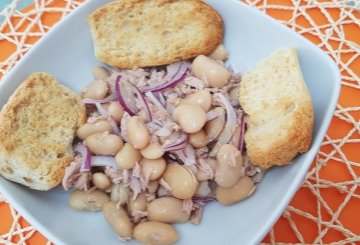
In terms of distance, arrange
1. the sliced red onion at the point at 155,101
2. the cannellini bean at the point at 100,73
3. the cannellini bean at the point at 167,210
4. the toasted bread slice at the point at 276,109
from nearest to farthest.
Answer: the toasted bread slice at the point at 276,109, the cannellini bean at the point at 167,210, the sliced red onion at the point at 155,101, the cannellini bean at the point at 100,73

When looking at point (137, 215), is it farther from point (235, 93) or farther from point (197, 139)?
point (235, 93)

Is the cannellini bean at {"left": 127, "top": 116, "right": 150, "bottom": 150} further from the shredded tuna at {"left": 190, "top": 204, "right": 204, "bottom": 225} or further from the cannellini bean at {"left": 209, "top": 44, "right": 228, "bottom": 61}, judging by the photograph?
the cannellini bean at {"left": 209, "top": 44, "right": 228, "bottom": 61}

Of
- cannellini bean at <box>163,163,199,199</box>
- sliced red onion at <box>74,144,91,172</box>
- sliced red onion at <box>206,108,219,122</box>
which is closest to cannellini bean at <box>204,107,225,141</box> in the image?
sliced red onion at <box>206,108,219,122</box>

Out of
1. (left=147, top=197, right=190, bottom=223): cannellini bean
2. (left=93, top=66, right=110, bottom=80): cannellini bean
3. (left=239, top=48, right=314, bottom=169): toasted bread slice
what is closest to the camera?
(left=239, top=48, right=314, bottom=169): toasted bread slice

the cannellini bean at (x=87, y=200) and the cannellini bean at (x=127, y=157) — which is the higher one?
the cannellini bean at (x=127, y=157)

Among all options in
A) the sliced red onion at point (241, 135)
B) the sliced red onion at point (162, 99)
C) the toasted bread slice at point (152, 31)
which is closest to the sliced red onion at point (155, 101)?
the sliced red onion at point (162, 99)

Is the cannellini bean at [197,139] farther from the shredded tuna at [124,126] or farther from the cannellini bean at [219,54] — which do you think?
the cannellini bean at [219,54]
